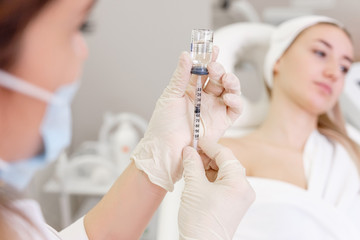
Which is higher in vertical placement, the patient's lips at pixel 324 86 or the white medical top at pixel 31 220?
the patient's lips at pixel 324 86

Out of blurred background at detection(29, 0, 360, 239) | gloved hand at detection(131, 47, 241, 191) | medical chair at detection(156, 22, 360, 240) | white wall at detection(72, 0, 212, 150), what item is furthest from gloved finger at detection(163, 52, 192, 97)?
white wall at detection(72, 0, 212, 150)

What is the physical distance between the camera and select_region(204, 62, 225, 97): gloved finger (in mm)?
775

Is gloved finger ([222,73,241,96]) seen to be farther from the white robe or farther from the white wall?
the white wall

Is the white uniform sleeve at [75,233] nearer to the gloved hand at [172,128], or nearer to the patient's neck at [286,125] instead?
the gloved hand at [172,128]

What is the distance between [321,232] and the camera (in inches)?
42.8

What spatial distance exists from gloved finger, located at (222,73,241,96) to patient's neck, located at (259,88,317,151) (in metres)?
0.62

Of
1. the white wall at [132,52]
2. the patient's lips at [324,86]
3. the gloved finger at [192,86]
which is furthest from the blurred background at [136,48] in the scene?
the gloved finger at [192,86]

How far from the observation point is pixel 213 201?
730mm

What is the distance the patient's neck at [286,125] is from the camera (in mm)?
1413

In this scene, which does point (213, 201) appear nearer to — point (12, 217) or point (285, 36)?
point (12, 217)

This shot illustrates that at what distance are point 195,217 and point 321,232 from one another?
0.54 m

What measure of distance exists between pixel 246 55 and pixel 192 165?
938 millimetres

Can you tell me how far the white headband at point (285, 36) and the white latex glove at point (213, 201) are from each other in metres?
0.75

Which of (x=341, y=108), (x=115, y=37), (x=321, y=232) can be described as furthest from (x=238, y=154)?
(x=115, y=37)
